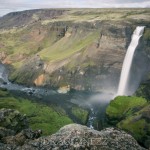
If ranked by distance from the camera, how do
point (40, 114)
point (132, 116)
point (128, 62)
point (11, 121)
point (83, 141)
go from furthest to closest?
point (128, 62) < point (40, 114) < point (132, 116) < point (11, 121) < point (83, 141)

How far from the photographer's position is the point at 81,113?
390ft

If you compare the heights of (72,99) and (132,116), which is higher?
(132,116)

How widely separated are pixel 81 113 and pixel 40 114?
15.9 m

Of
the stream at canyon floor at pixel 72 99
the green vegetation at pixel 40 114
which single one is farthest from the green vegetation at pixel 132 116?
the green vegetation at pixel 40 114

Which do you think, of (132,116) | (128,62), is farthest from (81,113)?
(128,62)

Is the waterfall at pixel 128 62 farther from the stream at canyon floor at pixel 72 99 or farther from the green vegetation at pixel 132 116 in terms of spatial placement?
the green vegetation at pixel 132 116

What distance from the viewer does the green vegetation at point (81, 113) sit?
113 metres

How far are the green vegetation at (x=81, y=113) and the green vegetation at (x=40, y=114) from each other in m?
4.22

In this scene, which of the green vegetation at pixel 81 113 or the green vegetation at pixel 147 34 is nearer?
the green vegetation at pixel 81 113

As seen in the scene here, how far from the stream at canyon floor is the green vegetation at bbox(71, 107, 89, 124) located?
1375 millimetres

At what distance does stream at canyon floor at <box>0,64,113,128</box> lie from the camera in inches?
4763

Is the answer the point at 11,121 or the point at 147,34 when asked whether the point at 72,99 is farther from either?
the point at 11,121

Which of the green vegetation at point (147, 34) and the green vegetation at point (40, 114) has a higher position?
the green vegetation at point (147, 34)

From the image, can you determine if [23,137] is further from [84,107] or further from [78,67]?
[78,67]
